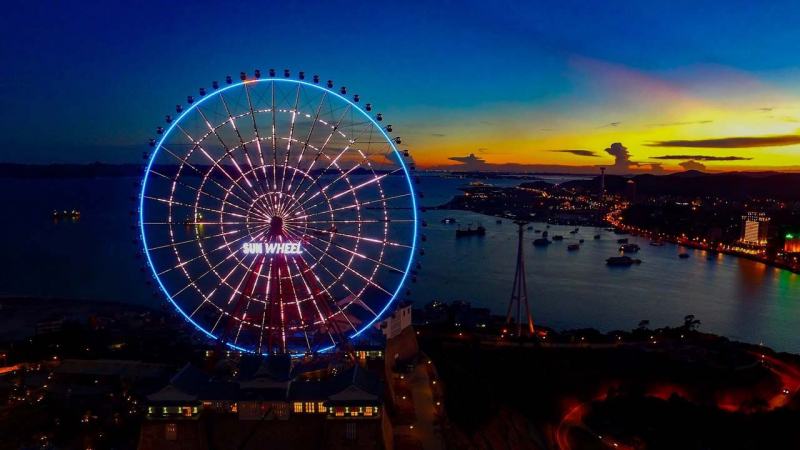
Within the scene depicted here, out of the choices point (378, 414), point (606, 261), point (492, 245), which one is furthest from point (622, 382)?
point (492, 245)

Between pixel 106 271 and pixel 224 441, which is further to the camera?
pixel 106 271

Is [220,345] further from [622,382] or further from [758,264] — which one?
[758,264]

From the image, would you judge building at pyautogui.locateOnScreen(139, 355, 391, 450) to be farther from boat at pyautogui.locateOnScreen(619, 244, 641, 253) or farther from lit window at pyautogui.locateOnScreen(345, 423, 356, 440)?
boat at pyautogui.locateOnScreen(619, 244, 641, 253)

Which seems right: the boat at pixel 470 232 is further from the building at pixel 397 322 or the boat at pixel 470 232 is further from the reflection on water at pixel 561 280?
the building at pixel 397 322

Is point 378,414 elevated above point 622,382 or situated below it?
above

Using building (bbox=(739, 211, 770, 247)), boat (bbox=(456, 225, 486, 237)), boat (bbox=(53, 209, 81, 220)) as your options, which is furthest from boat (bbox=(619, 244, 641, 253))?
boat (bbox=(53, 209, 81, 220))

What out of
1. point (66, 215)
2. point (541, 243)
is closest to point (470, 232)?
point (541, 243)

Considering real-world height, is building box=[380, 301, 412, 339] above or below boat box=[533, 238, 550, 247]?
above

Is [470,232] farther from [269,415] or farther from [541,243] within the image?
[269,415]
